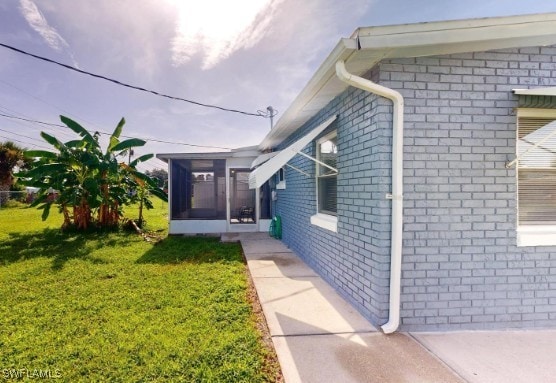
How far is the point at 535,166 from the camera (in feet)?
12.1

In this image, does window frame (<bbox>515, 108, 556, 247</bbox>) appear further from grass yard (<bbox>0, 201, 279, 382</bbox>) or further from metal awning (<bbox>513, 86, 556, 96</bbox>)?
grass yard (<bbox>0, 201, 279, 382</bbox>)

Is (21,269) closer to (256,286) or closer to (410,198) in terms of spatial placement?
(256,286)

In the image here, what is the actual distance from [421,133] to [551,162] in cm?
189

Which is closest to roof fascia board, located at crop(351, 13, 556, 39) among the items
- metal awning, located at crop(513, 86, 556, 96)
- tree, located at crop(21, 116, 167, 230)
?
metal awning, located at crop(513, 86, 556, 96)

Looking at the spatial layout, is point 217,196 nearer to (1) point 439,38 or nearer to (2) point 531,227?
(1) point 439,38

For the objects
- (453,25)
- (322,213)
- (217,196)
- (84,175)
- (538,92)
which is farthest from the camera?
(217,196)

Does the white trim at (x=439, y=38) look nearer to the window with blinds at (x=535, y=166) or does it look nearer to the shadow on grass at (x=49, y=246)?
the window with blinds at (x=535, y=166)

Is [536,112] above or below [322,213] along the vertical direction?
above

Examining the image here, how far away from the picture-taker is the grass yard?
2766 mm

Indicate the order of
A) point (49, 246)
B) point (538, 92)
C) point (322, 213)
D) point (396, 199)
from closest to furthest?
1. point (538, 92)
2. point (396, 199)
3. point (322, 213)
4. point (49, 246)

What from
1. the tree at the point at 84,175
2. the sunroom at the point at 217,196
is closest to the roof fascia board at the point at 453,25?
the sunroom at the point at 217,196

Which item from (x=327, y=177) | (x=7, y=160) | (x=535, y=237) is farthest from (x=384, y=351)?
(x=7, y=160)

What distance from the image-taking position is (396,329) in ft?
11.2

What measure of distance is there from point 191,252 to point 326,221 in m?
4.61
